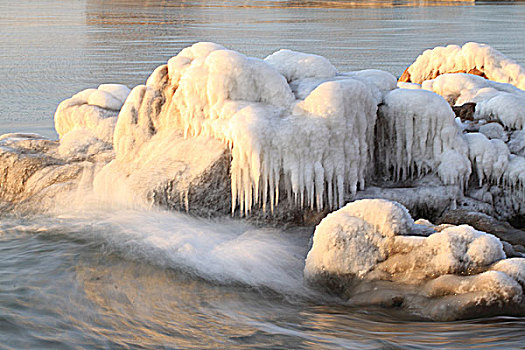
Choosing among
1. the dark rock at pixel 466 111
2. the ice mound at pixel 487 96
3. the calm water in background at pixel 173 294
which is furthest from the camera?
the dark rock at pixel 466 111

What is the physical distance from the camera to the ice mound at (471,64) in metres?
12.7

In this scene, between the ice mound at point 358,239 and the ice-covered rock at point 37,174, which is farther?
the ice-covered rock at point 37,174

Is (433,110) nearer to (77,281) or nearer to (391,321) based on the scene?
(391,321)

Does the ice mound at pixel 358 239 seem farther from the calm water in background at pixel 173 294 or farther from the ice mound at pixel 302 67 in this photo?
the ice mound at pixel 302 67

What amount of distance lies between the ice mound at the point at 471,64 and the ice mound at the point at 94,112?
20.4 ft

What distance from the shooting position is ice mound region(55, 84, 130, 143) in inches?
391

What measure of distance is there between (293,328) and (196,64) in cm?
384

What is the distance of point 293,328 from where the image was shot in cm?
577

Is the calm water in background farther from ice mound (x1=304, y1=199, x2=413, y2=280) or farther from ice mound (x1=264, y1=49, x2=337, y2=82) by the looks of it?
ice mound (x1=264, y1=49, x2=337, y2=82)

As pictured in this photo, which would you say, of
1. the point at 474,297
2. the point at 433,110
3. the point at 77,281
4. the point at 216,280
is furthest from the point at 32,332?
the point at 433,110

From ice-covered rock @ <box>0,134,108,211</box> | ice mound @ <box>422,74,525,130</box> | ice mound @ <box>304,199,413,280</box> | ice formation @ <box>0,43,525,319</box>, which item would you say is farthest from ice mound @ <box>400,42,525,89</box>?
ice mound @ <box>304,199,413,280</box>

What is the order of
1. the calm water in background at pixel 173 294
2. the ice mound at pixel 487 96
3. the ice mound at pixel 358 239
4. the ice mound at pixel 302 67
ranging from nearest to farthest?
1. the calm water in background at pixel 173 294
2. the ice mound at pixel 358 239
3. the ice mound at pixel 302 67
4. the ice mound at pixel 487 96

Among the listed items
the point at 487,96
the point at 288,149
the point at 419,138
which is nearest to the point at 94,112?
the point at 288,149

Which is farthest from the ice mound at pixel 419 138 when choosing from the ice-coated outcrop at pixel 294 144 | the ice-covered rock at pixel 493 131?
the ice-covered rock at pixel 493 131
